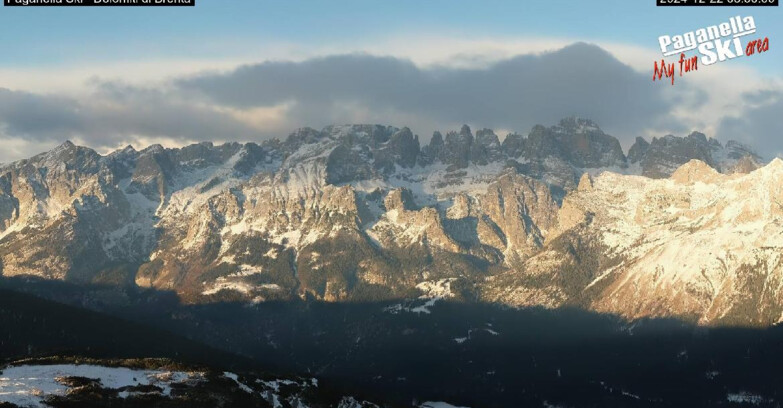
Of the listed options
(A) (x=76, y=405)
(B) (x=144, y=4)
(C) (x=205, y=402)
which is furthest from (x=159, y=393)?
(B) (x=144, y=4)

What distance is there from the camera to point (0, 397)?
561ft

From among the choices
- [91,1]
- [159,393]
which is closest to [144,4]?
[91,1]

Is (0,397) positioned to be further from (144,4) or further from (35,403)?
(144,4)

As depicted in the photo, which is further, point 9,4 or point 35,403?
point 9,4

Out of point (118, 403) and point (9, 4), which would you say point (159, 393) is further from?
point (9, 4)

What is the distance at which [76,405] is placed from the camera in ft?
583

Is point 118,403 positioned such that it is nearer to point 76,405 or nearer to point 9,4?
point 76,405

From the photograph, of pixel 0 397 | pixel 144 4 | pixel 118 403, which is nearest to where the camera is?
pixel 0 397

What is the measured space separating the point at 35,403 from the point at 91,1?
78007mm

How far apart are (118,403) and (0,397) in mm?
22625

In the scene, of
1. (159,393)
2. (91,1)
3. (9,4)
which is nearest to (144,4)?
(91,1)

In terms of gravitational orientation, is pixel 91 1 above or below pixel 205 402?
above

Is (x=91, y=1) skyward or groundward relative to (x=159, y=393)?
skyward

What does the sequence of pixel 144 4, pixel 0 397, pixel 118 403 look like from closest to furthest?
pixel 0 397 → pixel 118 403 → pixel 144 4
